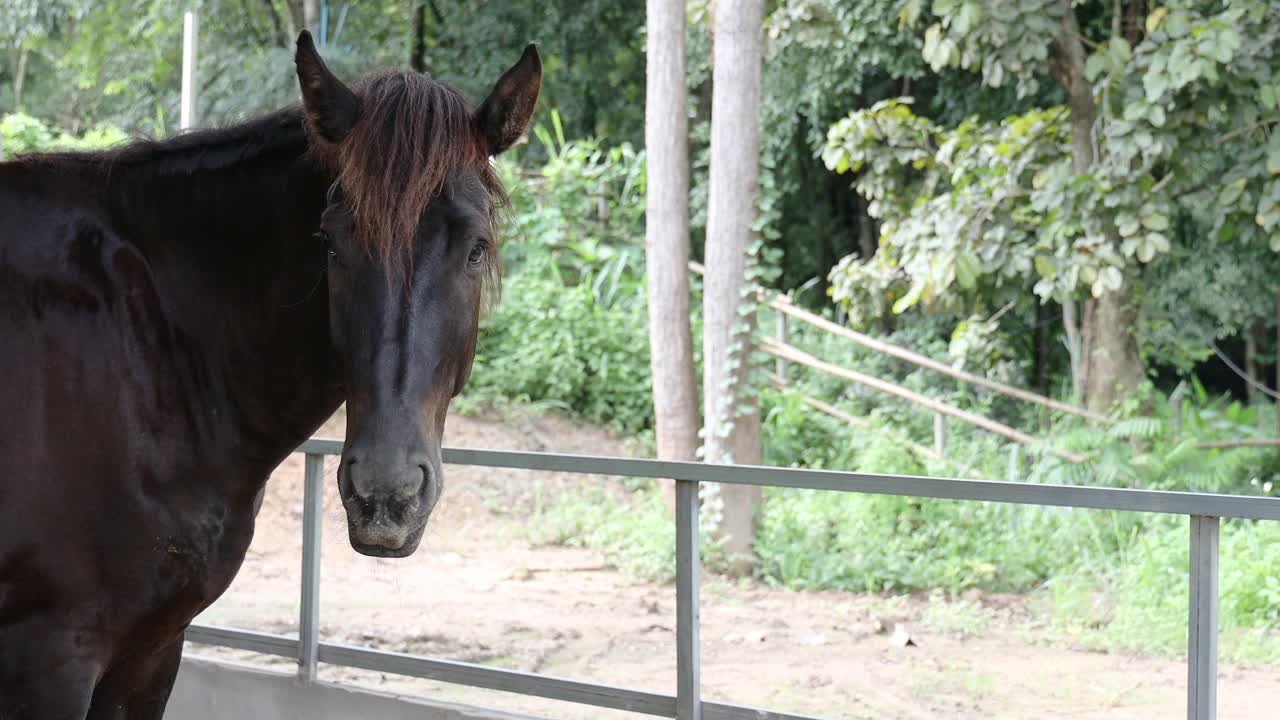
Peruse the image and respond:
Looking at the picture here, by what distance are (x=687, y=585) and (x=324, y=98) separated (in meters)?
1.71

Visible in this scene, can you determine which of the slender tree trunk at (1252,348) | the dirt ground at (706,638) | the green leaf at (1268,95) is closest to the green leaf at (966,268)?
the green leaf at (1268,95)

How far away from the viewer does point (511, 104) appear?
2.11 metres

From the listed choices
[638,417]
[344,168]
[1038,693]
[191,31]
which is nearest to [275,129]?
[344,168]

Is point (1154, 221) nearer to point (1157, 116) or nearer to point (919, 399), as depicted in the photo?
point (1157, 116)

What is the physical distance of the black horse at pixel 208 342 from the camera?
1.86m

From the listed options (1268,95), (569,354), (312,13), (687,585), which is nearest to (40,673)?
(687,585)

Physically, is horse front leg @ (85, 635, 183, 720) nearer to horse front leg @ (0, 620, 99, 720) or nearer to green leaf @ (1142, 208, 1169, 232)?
horse front leg @ (0, 620, 99, 720)

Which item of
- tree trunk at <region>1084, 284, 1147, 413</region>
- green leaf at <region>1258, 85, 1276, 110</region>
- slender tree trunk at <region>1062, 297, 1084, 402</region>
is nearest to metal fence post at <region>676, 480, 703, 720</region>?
green leaf at <region>1258, 85, 1276, 110</region>

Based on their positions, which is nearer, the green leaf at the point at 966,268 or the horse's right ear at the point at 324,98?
the horse's right ear at the point at 324,98

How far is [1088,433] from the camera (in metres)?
7.88

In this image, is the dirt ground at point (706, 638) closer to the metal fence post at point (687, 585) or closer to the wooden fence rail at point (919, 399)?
the metal fence post at point (687, 585)

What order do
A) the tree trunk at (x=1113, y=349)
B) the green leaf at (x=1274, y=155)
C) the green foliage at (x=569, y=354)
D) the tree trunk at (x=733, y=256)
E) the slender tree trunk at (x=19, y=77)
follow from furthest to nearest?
the slender tree trunk at (x=19, y=77) < the green foliage at (x=569, y=354) < the tree trunk at (x=1113, y=349) < the tree trunk at (x=733, y=256) < the green leaf at (x=1274, y=155)

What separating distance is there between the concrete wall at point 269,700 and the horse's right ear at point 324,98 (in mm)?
2091

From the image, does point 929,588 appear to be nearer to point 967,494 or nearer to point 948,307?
point 948,307
